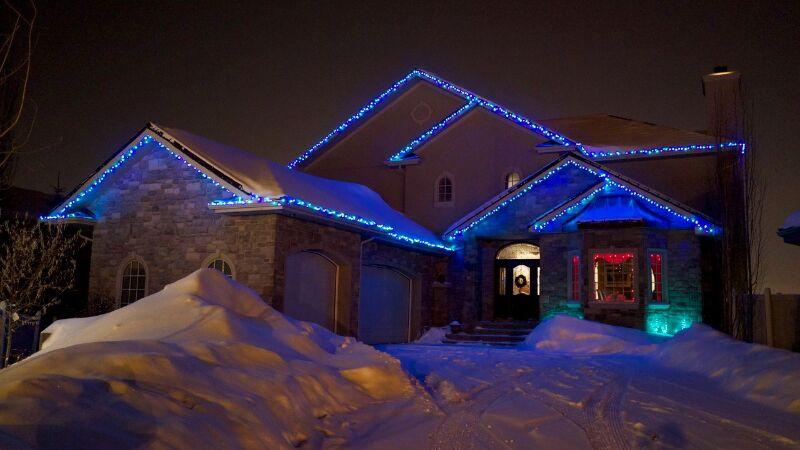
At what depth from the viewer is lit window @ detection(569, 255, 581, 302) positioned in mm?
20219

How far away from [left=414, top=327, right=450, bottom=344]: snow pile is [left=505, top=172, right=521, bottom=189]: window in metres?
5.68

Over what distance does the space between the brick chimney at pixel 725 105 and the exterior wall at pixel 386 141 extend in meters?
8.59

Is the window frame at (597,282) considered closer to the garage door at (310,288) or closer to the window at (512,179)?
the window at (512,179)

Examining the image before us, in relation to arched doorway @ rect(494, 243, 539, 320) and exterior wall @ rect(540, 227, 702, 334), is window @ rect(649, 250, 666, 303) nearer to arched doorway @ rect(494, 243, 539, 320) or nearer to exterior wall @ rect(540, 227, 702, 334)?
exterior wall @ rect(540, 227, 702, 334)

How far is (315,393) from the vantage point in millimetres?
7719

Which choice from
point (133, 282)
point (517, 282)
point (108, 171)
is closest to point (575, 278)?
point (517, 282)

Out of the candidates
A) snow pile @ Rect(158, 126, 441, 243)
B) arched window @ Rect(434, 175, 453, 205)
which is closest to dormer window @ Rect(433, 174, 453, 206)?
arched window @ Rect(434, 175, 453, 205)

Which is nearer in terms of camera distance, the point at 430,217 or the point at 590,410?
the point at 590,410

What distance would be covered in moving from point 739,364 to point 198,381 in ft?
27.9

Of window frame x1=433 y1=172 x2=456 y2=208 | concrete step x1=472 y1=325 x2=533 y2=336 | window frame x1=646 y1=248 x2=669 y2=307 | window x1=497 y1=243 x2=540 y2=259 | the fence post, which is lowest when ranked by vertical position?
concrete step x1=472 y1=325 x2=533 y2=336

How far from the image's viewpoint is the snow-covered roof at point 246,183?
1417cm

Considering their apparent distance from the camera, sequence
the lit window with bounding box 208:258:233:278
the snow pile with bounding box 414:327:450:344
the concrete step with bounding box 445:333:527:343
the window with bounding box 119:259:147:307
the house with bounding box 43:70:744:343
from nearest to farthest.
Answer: the lit window with bounding box 208:258:233:278, the house with bounding box 43:70:744:343, the window with bounding box 119:259:147:307, the concrete step with bounding box 445:333:527:343, the snow pile with bounding box 414:327:450:344

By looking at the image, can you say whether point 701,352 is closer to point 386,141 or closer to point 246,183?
point 246,183

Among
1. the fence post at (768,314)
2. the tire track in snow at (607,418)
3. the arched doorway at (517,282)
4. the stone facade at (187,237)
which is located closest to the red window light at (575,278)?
the arched doorway at (517,282)
